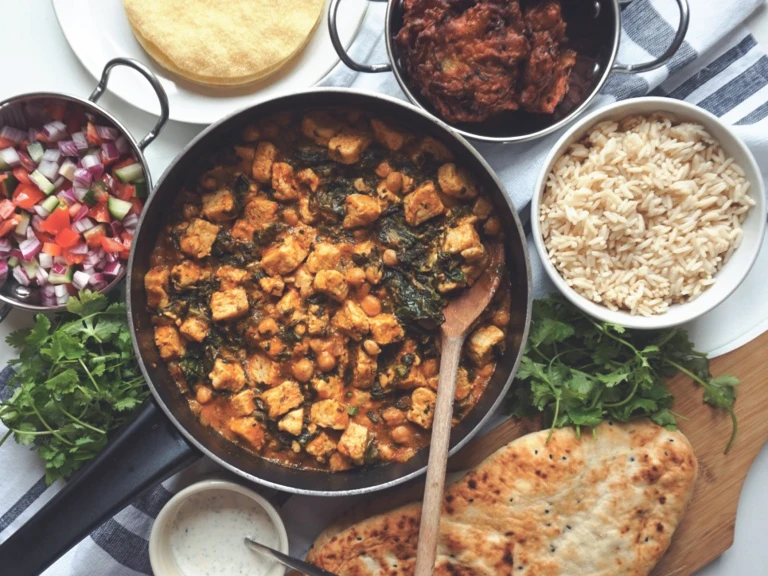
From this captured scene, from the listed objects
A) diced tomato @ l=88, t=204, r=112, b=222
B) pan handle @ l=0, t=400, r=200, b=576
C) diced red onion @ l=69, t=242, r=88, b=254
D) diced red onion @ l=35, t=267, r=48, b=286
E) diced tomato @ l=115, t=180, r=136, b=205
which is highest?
diced tomato @ l=115, t=180, r=136, b=205

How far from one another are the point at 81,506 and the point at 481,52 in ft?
8.95

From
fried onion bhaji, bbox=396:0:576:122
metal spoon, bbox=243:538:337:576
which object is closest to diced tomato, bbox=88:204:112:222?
fried onion bhaji, bbox=396:0:576:122

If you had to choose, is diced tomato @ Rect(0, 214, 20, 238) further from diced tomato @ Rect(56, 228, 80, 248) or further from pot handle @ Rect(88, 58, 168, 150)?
pot handle @ Rect(88, 58, 168, 150)

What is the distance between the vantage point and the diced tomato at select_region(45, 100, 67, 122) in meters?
3.62

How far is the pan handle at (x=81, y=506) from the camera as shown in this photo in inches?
127

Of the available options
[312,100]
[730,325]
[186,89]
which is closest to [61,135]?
[186,89]

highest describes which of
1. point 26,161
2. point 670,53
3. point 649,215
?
point 670,53

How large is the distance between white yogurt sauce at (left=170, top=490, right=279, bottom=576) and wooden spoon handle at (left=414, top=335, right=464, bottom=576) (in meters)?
0.94

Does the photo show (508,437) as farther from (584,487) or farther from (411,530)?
(411,530)

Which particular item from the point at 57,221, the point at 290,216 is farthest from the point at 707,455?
the point at 57,221

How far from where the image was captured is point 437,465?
10.4 feet

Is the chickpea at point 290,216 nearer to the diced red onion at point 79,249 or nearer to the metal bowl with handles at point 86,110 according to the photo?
the metal bowl with handles at point 86,110

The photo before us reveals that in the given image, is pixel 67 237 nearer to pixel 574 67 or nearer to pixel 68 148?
pixel 68 148

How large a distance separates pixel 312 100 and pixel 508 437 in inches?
75.9
